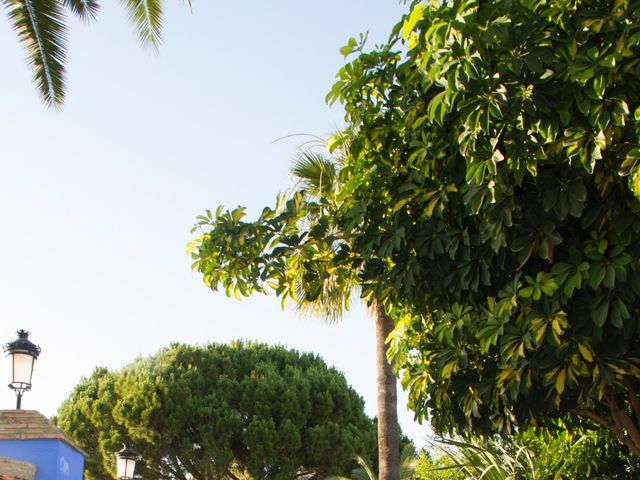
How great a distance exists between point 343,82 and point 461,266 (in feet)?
6.08

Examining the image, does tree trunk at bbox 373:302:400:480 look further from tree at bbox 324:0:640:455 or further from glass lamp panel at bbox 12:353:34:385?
tree at bbox 324:0:640:455

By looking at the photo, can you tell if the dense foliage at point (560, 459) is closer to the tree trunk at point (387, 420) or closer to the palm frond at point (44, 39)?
the tree trunk at point (387, 420)

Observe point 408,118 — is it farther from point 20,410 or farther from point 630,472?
point 20,410

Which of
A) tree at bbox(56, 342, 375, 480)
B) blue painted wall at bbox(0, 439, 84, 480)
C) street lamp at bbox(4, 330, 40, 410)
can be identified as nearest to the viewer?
blue painted wall at bbox(0, 439, 84, 480)

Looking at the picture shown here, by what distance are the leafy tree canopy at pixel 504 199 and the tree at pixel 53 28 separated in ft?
18.4

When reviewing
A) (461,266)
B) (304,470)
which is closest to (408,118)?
(461,266)

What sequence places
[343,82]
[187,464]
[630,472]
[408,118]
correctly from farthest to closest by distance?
[187,464] → [630,472] → [343,82] → [408,118]

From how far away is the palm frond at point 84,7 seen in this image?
11.3 meters

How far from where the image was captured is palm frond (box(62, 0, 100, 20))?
11258mm

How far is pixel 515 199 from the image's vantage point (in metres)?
5.36

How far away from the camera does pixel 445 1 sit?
554cm

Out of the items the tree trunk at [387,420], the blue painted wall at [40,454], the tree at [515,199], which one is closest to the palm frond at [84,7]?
the blue painted wall at [40,454]

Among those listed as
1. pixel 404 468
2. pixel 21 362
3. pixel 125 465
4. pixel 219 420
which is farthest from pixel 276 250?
pixel 219 420

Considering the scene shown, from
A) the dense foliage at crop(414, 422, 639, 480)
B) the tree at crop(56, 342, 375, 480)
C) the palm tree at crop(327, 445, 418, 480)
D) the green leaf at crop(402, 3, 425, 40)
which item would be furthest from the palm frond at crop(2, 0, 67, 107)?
the tree at crop(56, 342, 375, 480)
